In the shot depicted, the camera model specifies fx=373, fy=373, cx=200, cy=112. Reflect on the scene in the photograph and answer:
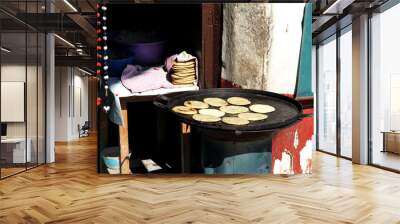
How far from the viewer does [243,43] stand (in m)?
5.35

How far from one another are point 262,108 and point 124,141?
6.66 feet

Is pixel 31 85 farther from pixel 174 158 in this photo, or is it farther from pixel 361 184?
pixel 361 184

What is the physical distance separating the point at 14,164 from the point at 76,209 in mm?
3010

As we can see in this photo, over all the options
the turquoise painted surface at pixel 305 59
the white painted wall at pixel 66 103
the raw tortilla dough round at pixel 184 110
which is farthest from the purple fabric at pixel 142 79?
the white painted wall at pixel 66 103

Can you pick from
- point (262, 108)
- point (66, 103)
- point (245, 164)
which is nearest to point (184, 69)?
point (262, 108)

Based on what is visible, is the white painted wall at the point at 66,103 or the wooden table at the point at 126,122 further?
the white painted wall at the point at 66,103

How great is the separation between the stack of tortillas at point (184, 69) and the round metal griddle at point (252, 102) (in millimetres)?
372

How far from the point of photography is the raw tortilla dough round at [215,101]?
464cm

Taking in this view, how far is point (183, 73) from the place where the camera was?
524 centimetres

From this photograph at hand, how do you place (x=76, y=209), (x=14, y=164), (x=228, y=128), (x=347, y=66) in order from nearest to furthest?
1. (x=76, y=209)
2. (x=228, y=128)
3. (x=14, y=164)
4. (x=347, y=66)

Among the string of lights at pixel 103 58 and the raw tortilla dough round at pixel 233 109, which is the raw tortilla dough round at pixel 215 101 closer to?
the raw tortilla dough round at pixel 233 109

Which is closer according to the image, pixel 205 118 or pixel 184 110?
pixel 205 118

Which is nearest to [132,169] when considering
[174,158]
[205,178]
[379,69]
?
[174,158]

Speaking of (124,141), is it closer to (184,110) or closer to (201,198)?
(184,110)
